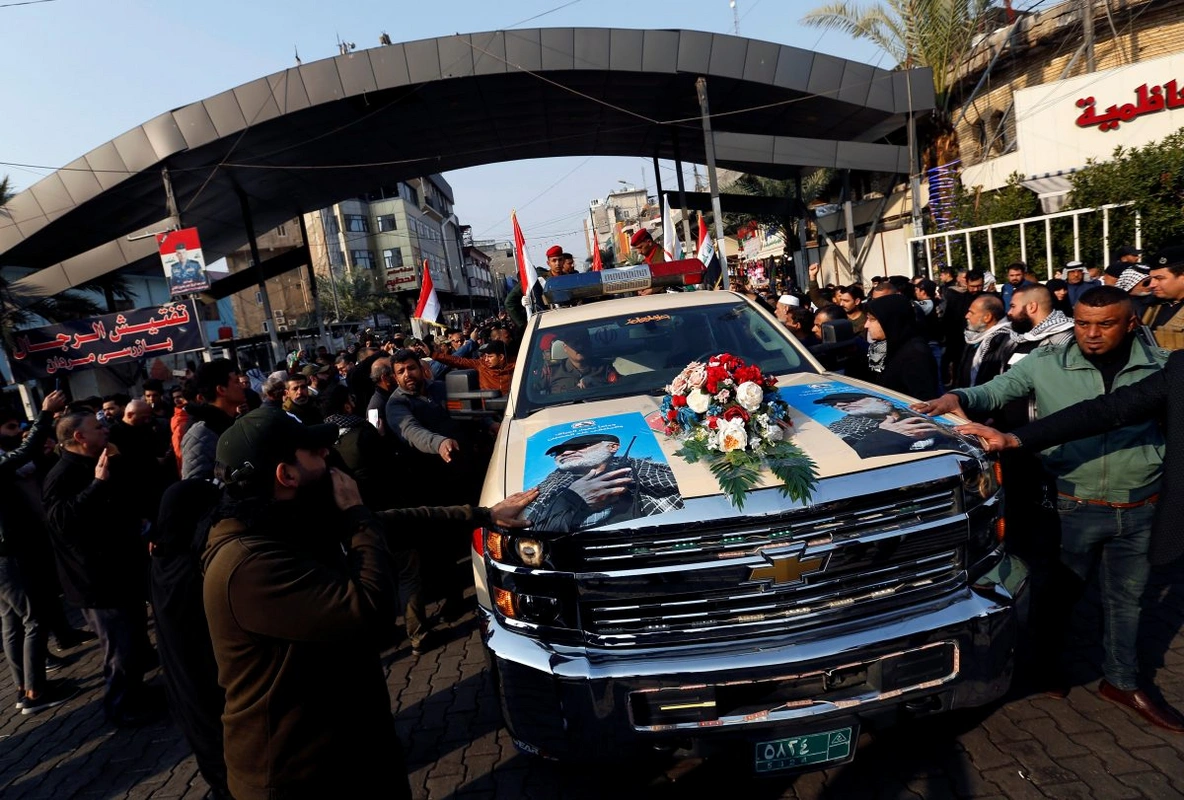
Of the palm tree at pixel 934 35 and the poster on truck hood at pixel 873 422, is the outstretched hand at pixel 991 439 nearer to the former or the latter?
the poster on truck hood at pixel 873 422

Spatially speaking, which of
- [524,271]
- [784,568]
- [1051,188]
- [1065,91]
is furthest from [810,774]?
[1065,91]

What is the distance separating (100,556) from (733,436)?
3.95 metres

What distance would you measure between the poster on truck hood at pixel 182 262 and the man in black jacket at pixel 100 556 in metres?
11.1

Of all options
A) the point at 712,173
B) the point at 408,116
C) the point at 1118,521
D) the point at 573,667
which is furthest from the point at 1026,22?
the point at 573,667

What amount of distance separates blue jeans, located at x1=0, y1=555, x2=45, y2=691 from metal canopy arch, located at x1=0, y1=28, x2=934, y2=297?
15426mm

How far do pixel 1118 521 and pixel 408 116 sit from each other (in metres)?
20.6

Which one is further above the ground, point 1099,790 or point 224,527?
point 224,527

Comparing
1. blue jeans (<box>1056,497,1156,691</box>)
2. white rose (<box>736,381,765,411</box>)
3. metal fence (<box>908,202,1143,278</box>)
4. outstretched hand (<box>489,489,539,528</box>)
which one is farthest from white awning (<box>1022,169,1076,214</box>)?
outstretched hand (<box>489,489,539,528</box>)

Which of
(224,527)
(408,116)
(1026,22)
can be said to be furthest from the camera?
(408,116)

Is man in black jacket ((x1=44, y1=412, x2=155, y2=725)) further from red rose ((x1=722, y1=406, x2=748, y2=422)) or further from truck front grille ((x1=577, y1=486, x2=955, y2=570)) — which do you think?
red rose ((x1=722, y1=406, x2=748, y2=422))

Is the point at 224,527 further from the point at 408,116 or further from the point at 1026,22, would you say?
the point at 1026,22

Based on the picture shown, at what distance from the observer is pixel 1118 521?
2992mm

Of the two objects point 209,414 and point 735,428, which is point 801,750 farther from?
point 209,414

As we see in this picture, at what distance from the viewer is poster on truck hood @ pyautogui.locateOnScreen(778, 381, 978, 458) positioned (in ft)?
8.92
